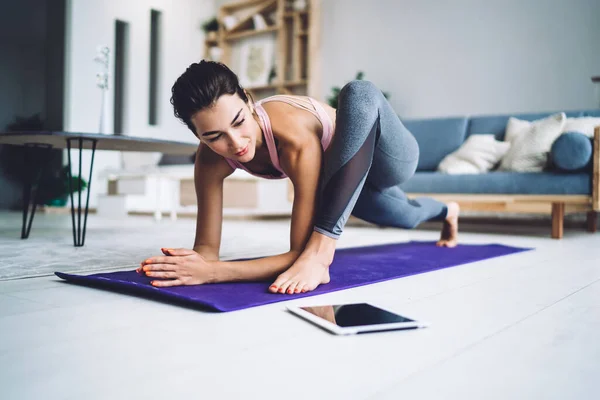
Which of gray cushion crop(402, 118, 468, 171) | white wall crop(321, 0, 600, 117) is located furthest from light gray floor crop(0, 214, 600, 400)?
white wall crop(321, 0, 600, 117)

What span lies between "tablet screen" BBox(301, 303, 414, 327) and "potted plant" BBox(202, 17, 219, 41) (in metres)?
6.73

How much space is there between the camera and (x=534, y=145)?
3.32m

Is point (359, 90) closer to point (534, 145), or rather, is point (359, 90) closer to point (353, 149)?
point (353, 149)

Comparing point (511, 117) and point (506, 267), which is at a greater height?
point (511, 117)

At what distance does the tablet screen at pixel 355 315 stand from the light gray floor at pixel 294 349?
40mm

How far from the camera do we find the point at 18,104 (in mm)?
6754

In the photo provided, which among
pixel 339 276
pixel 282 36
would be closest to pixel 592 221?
pixel 339 276

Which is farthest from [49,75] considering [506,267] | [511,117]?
[506,267]

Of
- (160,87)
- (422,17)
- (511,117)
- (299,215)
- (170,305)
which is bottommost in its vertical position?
(170,305)

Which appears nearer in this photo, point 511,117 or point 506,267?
point 506,267

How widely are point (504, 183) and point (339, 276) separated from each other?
2.12 meters

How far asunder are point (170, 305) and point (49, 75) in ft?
20.7

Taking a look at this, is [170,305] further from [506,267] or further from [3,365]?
[506,267]

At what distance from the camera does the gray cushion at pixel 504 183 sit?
119 inches
